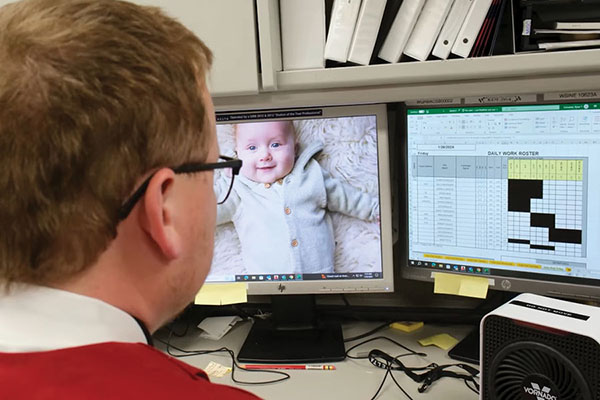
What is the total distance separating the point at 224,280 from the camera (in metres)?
1.25

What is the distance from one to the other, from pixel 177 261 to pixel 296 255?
60 cm

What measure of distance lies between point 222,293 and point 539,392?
68 cm

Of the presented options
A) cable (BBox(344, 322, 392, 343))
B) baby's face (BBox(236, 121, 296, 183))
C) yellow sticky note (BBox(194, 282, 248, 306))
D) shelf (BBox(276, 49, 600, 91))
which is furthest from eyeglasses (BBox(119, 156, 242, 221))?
cable (BBox(344, 322, 392, 343))

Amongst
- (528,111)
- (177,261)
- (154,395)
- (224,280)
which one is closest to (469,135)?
(528,111)

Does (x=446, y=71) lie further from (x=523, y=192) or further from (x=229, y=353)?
(x=229, y=353)

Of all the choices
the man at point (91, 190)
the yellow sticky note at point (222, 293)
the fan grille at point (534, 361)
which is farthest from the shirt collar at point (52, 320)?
the yellow sticky note at point (222, 293)

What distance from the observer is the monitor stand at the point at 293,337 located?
119 cm

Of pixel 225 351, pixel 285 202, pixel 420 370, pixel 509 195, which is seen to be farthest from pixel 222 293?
pixel 509 195

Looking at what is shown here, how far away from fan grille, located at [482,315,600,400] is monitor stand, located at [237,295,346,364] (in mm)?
382

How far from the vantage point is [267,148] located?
119cm

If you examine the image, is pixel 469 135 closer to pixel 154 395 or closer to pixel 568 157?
pixel 568 157

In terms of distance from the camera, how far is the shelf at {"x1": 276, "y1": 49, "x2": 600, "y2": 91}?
3.07ft

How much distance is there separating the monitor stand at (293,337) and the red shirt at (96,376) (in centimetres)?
65

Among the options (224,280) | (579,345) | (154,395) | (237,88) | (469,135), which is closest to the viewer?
(154,395)
